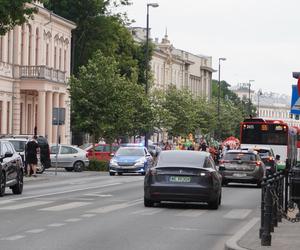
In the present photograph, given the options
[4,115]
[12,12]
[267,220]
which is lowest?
[267,220]

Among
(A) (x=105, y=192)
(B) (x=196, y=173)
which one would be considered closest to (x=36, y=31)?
(A) (x=105, y=192)

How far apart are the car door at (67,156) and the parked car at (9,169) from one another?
82.6 ft

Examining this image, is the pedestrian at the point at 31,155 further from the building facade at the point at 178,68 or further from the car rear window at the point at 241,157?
the building facade at the point at 178,68

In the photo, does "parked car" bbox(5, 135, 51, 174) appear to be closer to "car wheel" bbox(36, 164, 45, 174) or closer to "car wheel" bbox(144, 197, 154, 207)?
"car wheel" bbox(36, 164, 45, 174)

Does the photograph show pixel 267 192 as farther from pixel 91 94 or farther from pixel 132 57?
pixel 132 57

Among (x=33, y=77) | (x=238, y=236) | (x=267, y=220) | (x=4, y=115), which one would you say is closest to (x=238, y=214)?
(x=238, y=236)

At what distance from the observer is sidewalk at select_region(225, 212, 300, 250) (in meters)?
15.5

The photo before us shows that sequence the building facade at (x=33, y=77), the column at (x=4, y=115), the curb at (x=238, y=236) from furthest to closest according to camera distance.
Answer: the building facade at (x=33, y=77) < the column at (x=4, y=115) < the curb at (x=238, y=236)

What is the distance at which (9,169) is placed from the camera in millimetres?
29641

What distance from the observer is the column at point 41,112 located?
74.8 meters

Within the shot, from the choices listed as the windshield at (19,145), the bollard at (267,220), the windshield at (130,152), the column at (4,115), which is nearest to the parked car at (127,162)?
the windshield at (130,152)

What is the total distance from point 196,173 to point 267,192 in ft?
32.6

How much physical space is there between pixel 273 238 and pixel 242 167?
79.7 ft

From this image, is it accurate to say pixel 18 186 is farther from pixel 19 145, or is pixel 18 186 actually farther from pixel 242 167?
pixel 19 145
